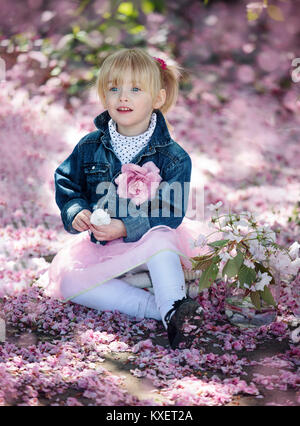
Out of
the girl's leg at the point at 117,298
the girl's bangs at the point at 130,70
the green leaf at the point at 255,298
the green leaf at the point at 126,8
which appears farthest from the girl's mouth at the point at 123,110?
the green leaf at the point at 126,8

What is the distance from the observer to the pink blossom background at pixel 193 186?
2424 mm

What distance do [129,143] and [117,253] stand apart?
55 centimetres

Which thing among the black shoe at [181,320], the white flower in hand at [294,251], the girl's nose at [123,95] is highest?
the girl's nose at [123,95]

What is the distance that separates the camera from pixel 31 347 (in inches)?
104

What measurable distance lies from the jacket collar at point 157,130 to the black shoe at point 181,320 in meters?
0.81

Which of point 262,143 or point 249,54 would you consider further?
point 249,54

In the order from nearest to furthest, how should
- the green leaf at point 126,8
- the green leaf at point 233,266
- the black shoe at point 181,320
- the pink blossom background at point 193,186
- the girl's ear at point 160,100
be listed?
the pink blossom background at point 193,186 → the black shoe at point 181,320 → the green leaf at point 233,266 → the girl's ear at point 160,100 → the green leaf at point 126,8

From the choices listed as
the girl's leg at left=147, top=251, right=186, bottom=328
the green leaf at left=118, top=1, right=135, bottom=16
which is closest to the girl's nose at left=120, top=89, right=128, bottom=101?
the girl's leg at left=147, top=251, right=186, bottom=328

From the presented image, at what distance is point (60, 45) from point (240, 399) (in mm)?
5933

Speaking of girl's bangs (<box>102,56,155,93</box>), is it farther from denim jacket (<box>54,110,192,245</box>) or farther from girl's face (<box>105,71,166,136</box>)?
denim jacket (<box>54,110,192,245</box>)

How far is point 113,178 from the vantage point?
306 centimetres

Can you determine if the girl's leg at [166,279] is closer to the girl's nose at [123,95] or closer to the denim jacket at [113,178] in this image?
the denim jacket at [113,178]
